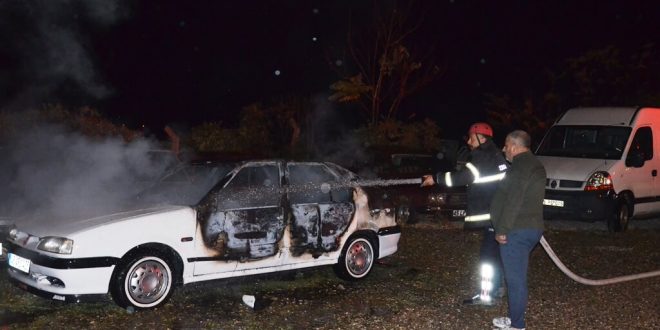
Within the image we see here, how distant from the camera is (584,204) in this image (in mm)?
11852

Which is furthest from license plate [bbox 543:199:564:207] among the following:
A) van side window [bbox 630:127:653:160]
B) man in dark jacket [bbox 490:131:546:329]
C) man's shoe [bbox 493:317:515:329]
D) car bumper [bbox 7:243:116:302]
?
car bumper [bbox 7:243:116:302]

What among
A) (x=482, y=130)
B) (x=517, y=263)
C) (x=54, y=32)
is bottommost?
(x=517, y=263)

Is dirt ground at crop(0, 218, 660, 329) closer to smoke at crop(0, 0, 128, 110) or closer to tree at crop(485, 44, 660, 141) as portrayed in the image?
smoke at crop(0, 0, 128, 110)

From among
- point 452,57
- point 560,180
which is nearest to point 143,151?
point 560,180

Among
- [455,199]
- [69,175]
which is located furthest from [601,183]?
[69,175]

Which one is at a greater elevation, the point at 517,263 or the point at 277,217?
the point at 277,217

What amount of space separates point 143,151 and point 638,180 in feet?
29.7

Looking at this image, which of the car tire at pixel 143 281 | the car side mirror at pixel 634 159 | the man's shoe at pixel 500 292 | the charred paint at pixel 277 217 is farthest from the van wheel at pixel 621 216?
the car tire at pixel 143 281

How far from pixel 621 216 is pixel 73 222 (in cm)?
984

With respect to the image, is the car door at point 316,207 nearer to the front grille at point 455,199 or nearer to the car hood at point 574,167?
the front grille at point 455,199

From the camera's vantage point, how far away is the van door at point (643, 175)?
1219 centimetres

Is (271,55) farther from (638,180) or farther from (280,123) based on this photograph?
(638,180)

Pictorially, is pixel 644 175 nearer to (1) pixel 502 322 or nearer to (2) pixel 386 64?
(1) pixel 502 322

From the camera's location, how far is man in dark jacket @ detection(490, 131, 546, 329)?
562 cm
